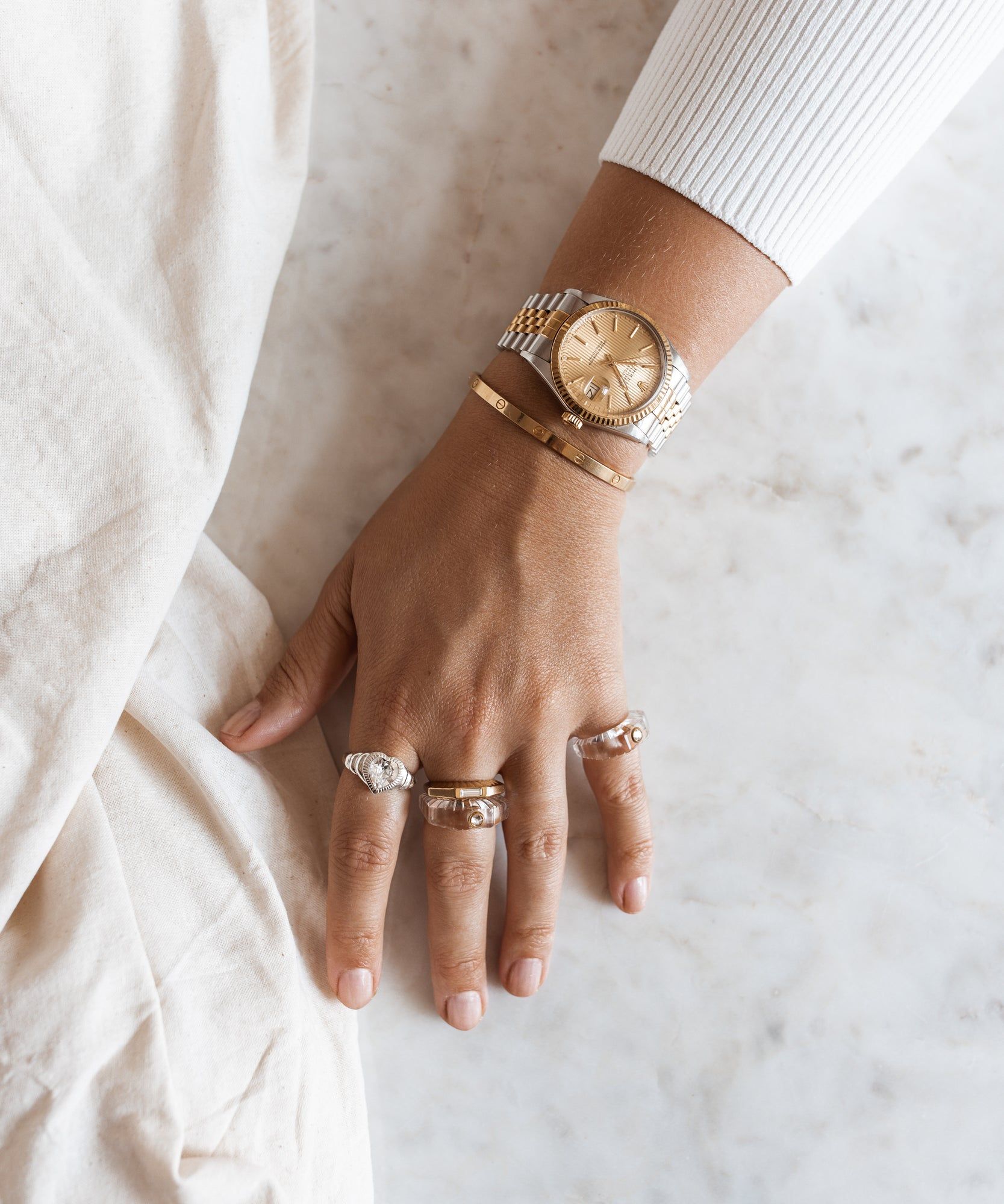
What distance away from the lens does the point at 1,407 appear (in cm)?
58

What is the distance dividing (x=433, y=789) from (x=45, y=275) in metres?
0.46

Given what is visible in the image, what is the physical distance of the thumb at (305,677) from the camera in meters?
0.68

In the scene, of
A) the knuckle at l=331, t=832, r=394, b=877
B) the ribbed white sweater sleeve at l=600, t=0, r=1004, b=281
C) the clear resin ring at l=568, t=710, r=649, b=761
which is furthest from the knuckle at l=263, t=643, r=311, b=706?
the ribbed white sweater sleeve at l=600, t=0, r=1004, b=281

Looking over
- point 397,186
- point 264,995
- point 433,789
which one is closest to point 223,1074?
point 264,995

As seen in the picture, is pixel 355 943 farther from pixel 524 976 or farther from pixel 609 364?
pixel 609 364

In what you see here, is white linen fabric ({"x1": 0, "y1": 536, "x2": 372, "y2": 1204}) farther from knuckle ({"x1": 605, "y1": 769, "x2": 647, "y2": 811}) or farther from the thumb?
knuckle ({"x1": 605, "y1": 769, "x2": 647, "y2": 811})

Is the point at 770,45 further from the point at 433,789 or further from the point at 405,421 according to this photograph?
the point at 433,789

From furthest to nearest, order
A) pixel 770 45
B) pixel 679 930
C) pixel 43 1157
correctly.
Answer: pixel 679 930 → pixel 770 45 → pixel 43 1157

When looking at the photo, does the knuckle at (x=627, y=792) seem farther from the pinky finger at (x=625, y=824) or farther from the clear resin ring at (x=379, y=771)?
the clear resin ring at (x=379, y=771)

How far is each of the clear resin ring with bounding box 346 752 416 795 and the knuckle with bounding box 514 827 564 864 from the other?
11cm

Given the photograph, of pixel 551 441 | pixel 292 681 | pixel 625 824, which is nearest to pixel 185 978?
pixel 292 681

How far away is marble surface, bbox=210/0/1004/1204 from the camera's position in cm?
70

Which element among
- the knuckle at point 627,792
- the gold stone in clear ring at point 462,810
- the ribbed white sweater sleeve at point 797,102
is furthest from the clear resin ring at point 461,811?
the ribbed white sweater sleeve at point 797,102

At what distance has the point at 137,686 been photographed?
2.09 feet
